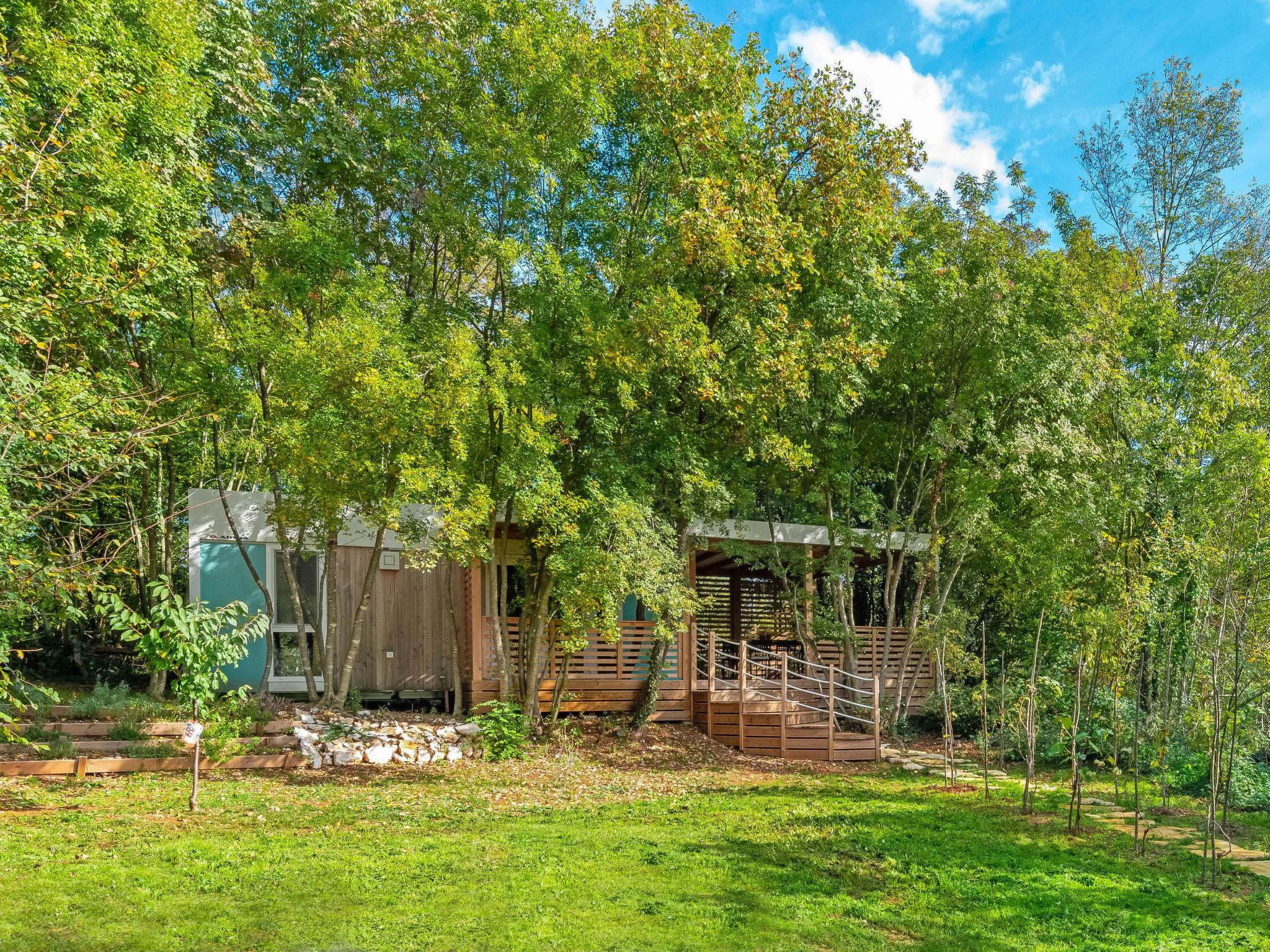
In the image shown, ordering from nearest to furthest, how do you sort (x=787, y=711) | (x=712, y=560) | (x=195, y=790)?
(x=195, y=790) < (x=787, y=711) < (x=712, y=560)

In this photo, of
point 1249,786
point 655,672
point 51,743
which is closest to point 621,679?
point 655,672

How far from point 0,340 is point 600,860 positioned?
563 centimetres

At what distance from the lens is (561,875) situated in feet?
18.7

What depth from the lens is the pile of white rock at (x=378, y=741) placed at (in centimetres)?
949

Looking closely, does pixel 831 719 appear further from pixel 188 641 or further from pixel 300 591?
pixel 188 641

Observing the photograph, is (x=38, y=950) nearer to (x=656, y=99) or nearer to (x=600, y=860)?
(x=600, y=860)

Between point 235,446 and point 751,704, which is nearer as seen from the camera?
point 751,704

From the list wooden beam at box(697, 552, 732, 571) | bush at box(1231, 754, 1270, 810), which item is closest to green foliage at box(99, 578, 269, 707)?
wooden beam at box(697, 552, 732, 571)

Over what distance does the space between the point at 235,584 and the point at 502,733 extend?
14.8 feet

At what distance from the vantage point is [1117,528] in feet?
39.6

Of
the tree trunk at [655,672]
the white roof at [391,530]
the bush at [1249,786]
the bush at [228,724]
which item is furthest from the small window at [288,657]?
the bush at [1249,786]

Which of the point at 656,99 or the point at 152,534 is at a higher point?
the point at 656,99

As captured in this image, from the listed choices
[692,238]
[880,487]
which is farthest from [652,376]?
[880,487]

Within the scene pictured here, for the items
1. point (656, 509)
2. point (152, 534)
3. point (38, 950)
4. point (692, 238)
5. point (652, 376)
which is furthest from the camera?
point (152, 534)
